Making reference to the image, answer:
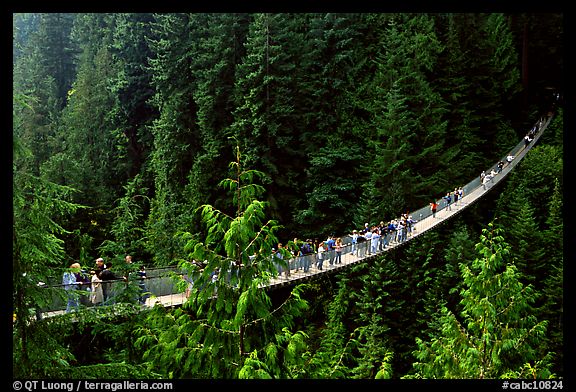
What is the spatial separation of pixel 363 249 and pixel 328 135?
780 cm

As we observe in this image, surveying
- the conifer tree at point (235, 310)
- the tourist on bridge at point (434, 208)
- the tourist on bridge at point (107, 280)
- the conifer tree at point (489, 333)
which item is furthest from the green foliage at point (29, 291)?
the tourist on bridge at point (434, 208)

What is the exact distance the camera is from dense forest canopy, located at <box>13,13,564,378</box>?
→ 18766mm

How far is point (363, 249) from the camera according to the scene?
1471 centimetres

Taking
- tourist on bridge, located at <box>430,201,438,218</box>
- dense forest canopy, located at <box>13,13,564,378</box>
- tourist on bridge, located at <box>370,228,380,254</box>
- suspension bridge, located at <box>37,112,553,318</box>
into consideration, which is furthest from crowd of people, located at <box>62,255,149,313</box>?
tourist on bridge, located at <box>430,201,438,218</box>

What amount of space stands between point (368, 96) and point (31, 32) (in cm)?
Result: 1467

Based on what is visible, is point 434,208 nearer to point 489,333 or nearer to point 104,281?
point 489,333

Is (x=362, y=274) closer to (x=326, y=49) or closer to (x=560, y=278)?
(x=560, y=278)

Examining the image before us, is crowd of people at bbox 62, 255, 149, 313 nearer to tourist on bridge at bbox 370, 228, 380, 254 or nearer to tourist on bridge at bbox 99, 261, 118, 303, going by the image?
tourist on bridge at bbox 99, 261, 118, 303

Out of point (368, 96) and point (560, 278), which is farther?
point (368, 96)

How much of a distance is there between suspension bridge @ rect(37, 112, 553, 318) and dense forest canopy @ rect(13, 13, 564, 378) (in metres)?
0.70
